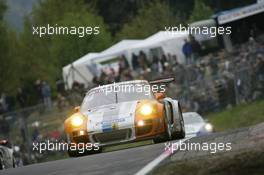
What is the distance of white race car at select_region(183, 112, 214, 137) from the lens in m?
22.8

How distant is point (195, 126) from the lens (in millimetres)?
23312

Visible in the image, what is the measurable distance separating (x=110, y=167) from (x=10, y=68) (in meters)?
40.5

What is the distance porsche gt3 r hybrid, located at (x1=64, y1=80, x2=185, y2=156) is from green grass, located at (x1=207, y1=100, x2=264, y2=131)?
39.8 feet

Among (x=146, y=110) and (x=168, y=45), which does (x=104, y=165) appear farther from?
(x=168, y=45)

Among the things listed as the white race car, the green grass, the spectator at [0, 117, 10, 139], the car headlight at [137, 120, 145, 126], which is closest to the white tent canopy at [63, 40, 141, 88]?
the spectator at [0, 117, 10, 139]

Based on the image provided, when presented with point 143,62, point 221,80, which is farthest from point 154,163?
point 143,62

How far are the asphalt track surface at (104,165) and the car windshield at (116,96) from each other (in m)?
3.63

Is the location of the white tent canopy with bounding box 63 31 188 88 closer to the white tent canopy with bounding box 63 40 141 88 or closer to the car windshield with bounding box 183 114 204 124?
the white tent canopy with bounding box 63 40 141 88

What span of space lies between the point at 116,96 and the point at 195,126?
6.61m

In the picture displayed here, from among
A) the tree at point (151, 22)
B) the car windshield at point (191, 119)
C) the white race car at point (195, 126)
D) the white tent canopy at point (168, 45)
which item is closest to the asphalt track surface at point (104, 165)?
the white race car at point (195, 126)

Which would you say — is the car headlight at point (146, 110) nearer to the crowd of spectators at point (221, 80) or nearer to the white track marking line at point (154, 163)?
the white track marking line at point (154, 163)

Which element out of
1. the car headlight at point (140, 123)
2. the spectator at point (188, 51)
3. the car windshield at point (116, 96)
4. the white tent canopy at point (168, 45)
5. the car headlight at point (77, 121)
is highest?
the white tent canopy at point (168, 45)

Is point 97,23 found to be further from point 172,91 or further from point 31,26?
point 172,91

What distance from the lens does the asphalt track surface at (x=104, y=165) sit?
1070 centimetres
